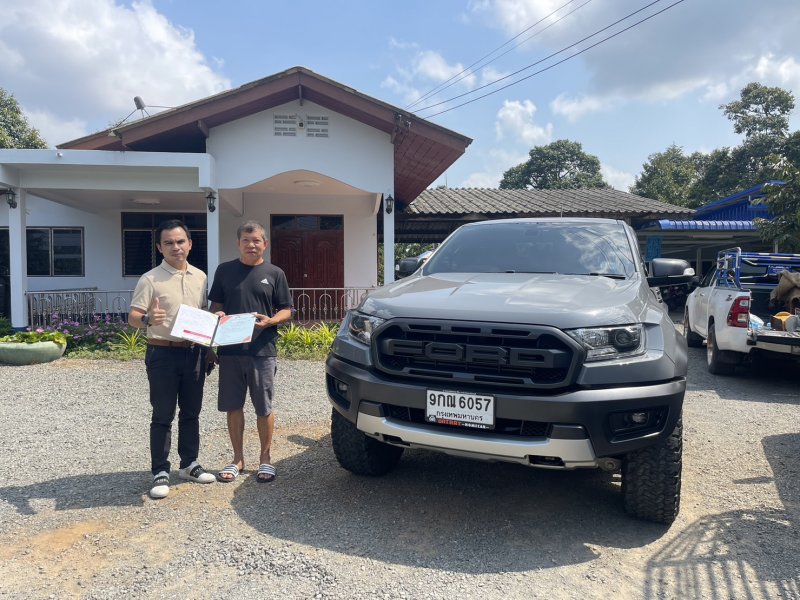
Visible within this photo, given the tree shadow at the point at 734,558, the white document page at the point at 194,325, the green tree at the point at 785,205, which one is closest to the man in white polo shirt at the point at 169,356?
the white document page at the point at 194,325

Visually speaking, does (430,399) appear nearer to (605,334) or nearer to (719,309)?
(605,334)

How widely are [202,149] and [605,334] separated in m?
9.72

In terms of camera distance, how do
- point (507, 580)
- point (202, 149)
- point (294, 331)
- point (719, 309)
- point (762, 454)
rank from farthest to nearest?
1. point (202, 149)
2. point (294, 331)
3. point (719, 309)
4. point (762, 454)
5. point (507, 580)

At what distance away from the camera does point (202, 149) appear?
1054 centimetres

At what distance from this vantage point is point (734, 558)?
2.71 m

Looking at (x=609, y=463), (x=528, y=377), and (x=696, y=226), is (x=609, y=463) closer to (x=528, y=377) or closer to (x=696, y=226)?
(x=528, y=377)

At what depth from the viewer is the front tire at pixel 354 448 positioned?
11.2ft

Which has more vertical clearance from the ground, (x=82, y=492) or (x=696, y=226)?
(x=696, y=226)

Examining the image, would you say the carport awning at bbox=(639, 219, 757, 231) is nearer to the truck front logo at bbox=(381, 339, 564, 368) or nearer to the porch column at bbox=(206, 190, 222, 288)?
the porch column at bbox=(206, 190, 222, 288)

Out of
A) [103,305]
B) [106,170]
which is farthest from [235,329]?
[103,305]

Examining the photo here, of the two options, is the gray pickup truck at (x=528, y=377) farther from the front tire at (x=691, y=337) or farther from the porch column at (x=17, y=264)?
the porch column at (x=17, y=264)

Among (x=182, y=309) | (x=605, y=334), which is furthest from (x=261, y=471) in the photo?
(x=605, y=334)

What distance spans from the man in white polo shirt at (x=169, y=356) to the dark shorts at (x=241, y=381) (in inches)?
6.2

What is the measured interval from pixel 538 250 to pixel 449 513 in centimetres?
189
